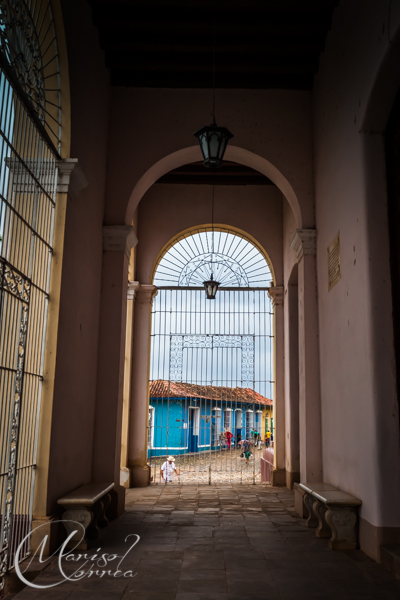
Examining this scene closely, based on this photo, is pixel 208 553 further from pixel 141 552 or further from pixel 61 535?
pixel 61 535

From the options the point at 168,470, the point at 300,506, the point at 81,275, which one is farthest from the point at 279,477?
the point at 81,275

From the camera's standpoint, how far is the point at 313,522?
654cm

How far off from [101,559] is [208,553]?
1.01 metres

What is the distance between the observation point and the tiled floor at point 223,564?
4051mm

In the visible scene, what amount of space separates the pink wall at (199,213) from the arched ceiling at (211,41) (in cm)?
379

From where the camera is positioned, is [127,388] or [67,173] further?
[127,388]

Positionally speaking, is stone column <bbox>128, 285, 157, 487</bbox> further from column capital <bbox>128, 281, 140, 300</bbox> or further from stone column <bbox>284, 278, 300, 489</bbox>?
stone column <bbox>284, 278, 300, 489</bbox>

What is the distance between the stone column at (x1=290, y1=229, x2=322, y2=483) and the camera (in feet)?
24.5

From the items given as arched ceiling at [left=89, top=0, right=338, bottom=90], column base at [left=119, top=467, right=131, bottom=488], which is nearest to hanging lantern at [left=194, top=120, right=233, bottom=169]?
arched ceiling at [left=89, top=0, right=338, bottom=90]

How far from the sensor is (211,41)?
780 cm

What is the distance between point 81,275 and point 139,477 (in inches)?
226

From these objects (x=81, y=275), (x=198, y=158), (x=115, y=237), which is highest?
(x=198, y=158)

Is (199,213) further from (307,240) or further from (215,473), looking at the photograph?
(215,473)

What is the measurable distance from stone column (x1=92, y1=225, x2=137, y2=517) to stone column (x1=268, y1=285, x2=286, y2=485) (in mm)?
4342
